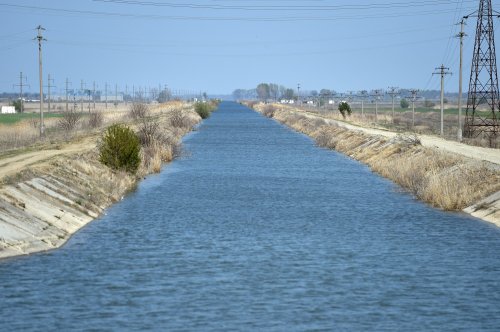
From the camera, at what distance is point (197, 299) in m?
16.6

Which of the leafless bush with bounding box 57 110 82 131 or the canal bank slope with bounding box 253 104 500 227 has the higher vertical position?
the leafless bush with bounding box 57 110 82 131

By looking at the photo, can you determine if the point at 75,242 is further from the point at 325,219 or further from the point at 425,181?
the point at 425,181

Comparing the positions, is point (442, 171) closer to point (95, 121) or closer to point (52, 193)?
point (52, 193)

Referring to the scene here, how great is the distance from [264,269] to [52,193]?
11493 mm

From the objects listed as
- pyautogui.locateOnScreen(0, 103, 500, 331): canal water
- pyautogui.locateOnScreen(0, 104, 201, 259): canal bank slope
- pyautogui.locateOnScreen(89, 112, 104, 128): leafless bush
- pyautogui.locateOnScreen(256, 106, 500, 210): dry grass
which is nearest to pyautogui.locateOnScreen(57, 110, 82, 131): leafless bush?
pyautogui.locateOnScreen(89, 112, 104, 128): leafless bush

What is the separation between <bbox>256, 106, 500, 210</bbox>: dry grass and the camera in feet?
99.3

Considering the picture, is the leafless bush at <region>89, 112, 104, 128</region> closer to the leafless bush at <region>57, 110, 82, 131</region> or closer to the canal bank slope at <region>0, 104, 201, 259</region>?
the leafless bush at <region>57, 110, 82, 131</region>

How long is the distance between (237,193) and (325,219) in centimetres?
793

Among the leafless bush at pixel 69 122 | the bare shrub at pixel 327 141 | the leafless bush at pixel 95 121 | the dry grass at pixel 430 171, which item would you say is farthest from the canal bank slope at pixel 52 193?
the leafless bush at pixel 95 121

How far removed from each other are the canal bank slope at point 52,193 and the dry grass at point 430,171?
12064 mm

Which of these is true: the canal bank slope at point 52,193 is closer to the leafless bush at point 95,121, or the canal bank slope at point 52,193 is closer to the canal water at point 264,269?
the canal water at point 264,269

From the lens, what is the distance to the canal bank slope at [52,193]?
22391mm

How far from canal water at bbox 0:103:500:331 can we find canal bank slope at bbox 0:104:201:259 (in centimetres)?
67

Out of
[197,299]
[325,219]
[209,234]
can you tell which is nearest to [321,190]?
[325,219]
